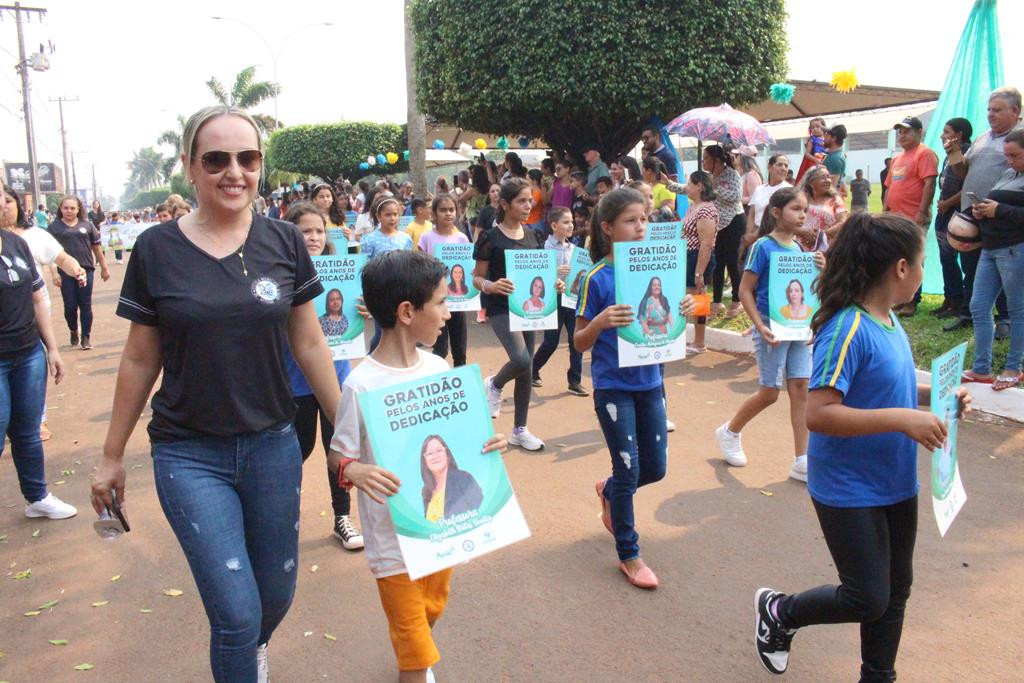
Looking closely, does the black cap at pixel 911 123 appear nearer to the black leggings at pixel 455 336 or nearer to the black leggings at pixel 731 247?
the black leggings at pixel 731 247

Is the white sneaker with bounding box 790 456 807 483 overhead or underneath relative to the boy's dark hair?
underneath

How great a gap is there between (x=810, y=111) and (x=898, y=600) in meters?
16.4

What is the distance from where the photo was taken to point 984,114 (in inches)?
343

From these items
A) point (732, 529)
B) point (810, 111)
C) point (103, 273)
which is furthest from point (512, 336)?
point (810, 111)

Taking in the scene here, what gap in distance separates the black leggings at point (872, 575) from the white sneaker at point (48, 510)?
4.31 meters

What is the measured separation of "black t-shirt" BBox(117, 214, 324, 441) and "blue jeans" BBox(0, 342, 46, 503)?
108 inches

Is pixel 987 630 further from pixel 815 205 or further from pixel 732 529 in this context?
pixel 815 205

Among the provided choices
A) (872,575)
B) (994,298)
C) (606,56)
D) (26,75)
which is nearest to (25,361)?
(872,575)

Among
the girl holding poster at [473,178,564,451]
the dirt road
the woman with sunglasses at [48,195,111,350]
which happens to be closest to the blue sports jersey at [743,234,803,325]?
the dirt road

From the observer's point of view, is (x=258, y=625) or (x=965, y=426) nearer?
(x=258, y=625)

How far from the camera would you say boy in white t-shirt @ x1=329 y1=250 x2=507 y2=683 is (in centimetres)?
248

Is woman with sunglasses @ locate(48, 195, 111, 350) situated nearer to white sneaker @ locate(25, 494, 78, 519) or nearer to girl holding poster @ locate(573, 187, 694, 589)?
white sneaker @ locate(25, 494, 78, 519)

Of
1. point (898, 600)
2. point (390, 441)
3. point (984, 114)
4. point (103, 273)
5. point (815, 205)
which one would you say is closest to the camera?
point (390, 441)

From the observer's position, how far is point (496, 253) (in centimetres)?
593
